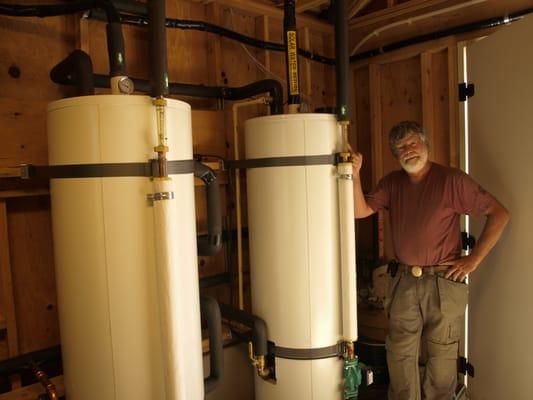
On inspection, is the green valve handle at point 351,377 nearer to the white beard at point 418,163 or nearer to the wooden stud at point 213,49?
the white beard at point 418,163

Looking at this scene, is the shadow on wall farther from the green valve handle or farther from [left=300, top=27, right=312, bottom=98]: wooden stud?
[left=300, top=27, right=312, bottom=98]: wooden stud

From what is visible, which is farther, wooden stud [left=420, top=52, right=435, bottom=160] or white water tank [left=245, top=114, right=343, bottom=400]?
wooden stud [left=420, top=52, right=435, bottom=160]

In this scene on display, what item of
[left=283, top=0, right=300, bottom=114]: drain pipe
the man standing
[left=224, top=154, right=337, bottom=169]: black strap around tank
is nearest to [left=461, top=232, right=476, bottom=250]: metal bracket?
the man standing

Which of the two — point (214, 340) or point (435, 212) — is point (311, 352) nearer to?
point (214, 340)

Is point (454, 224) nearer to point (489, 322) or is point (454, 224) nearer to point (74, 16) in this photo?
point (489, 322)

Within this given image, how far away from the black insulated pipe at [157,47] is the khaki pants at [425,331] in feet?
4.93

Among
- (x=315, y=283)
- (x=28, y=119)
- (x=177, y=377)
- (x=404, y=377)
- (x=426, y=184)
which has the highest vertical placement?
(x=28, y=119)

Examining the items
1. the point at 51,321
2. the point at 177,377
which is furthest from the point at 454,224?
the point at 51,321

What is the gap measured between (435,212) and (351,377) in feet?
2.82

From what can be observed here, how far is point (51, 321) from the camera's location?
6.42 ft

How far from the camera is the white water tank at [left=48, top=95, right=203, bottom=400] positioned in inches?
52.9

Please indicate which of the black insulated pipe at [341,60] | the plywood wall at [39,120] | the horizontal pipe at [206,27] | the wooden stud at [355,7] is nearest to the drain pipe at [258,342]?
the plywood wall at [39,120]

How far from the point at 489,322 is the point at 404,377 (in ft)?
1.74

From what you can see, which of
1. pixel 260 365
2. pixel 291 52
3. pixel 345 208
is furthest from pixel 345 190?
pixel 260 365
